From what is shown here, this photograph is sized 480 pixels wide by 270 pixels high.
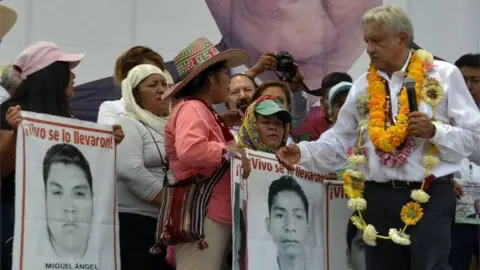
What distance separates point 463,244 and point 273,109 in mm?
1502

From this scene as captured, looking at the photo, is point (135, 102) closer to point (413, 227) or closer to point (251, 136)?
point (251, 136)

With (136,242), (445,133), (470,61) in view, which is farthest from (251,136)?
(470,61)

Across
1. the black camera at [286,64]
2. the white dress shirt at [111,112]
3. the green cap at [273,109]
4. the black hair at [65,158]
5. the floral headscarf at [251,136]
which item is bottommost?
the black hair at [65,158]

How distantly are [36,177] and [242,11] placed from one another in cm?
295

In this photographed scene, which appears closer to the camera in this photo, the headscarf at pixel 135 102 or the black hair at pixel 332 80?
the headscarf at pixel 135 102

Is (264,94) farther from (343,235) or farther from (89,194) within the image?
(89,194)

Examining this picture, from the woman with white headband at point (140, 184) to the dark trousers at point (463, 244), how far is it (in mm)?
1702

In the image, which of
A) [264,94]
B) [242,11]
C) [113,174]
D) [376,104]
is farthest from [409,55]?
[242,11]

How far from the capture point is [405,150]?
171 inches

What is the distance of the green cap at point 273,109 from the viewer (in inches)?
189

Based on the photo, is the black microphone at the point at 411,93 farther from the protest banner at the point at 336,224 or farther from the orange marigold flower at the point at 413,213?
the protest banner at the point at 336,224

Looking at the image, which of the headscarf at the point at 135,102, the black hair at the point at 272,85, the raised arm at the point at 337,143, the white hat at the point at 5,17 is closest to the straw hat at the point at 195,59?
the headscarf at the point at 135,102

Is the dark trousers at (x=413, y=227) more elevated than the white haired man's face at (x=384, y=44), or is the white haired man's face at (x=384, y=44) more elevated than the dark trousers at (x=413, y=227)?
the white haired man's face at (x=384, y=44)

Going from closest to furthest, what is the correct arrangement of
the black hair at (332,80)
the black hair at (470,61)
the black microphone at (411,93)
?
the black microphone at (411,93)
the black hair at (470,61)
the black hair at (332,80)
